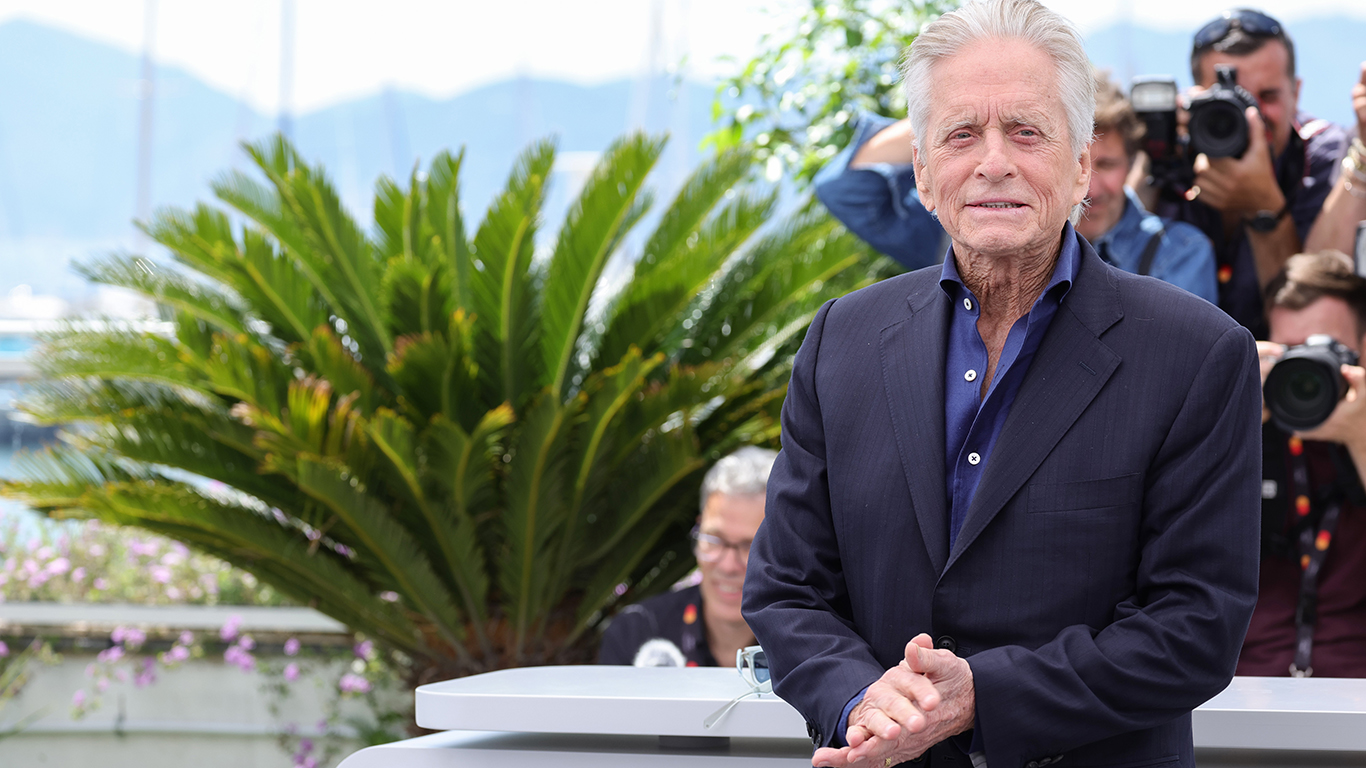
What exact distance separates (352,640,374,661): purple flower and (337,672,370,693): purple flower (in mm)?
90

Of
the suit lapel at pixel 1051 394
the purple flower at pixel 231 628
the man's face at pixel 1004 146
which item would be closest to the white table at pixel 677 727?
the suit lapel at pixel 1051 394

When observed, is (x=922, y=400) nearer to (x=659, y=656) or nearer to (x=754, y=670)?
(x=754, y=670)

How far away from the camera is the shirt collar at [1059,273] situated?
1303 millimetres

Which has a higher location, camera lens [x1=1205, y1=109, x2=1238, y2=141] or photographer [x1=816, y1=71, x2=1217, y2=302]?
camera lens [x1=1205, y1=109, x2=1238, y2=141]

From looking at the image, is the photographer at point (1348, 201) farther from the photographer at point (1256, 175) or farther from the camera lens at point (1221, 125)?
the camera lens at point (1221, 125)

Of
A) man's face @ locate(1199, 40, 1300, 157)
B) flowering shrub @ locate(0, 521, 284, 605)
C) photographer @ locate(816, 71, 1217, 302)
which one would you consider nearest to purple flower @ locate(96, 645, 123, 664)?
flowering shrub @ locate(0, 521, 284, 605)

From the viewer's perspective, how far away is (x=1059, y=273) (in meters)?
1.31

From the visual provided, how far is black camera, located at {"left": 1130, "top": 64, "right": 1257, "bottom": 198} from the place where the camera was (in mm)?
2785

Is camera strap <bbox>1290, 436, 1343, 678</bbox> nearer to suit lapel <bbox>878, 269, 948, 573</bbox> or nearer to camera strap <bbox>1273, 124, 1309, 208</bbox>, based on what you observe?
camera strap <bbox>1273, 124, 1309, 208</bbox>

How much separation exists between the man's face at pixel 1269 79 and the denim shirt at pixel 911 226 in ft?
1.18

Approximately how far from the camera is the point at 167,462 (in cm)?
438

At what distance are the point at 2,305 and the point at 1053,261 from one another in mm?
8050

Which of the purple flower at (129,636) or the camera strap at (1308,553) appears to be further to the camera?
the purple flower at (129,636)

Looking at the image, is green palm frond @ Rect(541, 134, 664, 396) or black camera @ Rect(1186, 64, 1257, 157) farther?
green palm frond @ Rect(541, 134, 664, 396)
